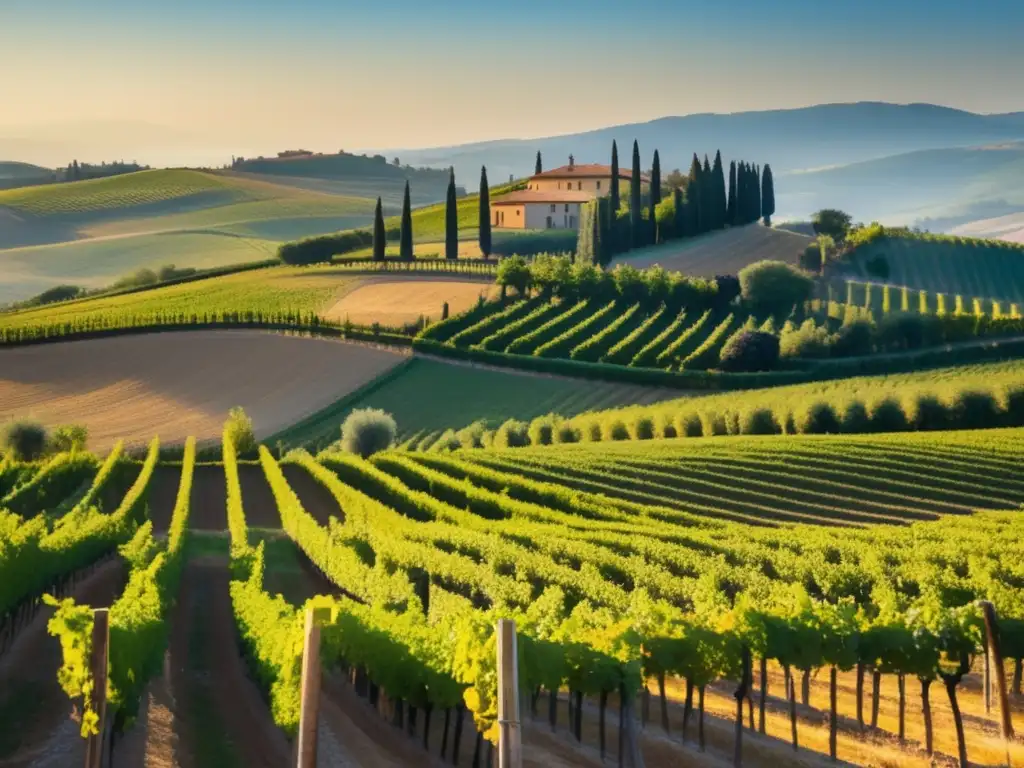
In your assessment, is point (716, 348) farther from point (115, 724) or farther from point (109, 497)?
point (115, 724)

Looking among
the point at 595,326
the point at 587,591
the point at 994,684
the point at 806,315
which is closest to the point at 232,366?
the point at 595,326

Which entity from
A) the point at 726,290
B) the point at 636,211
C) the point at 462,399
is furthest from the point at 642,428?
the point at 636,211

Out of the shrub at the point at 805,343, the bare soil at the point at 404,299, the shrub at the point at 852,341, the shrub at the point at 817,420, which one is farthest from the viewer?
the bare soil at the point at 404,299

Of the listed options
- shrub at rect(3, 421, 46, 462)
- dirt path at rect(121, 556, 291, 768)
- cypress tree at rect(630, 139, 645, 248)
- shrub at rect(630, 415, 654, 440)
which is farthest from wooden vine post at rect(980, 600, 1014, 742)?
cypress tree at rect(630, 139, 645, 248)

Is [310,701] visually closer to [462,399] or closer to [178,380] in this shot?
[462,399]

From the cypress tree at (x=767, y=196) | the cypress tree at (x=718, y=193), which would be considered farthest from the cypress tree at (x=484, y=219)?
the cypress tree at (x=767, y=196)

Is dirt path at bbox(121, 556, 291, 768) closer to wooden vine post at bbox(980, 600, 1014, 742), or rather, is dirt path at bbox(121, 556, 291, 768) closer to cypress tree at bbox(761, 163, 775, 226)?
wooden vine post at bbox(980, 600, 1014, 742)

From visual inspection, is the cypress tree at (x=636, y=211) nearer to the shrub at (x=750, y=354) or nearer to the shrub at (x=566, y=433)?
the shrub at (x=750, y=354)
